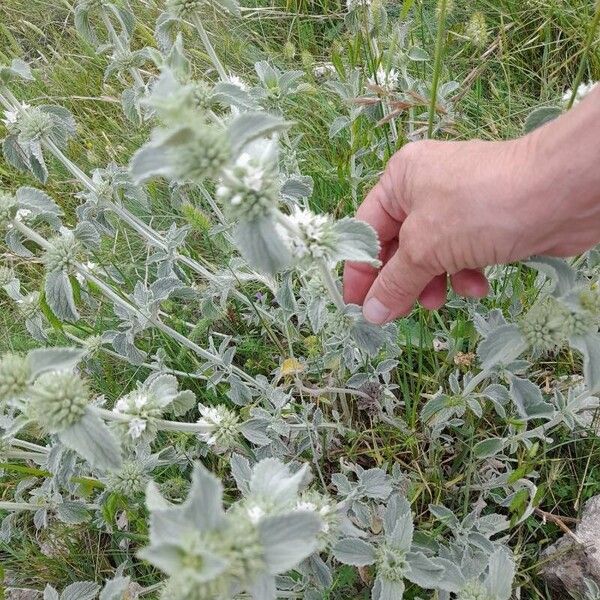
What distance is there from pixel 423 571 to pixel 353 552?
0.62ft

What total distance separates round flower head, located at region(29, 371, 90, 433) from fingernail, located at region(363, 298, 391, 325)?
2.63 feet

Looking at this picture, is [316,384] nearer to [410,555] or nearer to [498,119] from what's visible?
[410,555]

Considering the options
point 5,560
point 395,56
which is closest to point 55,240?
point 5,560

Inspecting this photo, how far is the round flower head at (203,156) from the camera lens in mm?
1111

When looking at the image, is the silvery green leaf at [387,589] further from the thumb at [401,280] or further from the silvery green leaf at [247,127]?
the silvery green leaf at [247,127]

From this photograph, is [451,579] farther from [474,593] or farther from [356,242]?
[356,242]

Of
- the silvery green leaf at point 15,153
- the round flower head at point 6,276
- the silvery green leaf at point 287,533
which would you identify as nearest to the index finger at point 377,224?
the silvery green leaf at point 287,533

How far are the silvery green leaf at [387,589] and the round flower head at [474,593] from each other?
0.16 meters

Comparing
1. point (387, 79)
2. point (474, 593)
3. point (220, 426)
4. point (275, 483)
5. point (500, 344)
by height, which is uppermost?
point (387, 79)

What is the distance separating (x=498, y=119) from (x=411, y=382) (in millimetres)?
1528

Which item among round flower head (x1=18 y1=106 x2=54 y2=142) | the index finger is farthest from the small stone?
round flower head (x1=18 y1=106 x2=54 y2=142)

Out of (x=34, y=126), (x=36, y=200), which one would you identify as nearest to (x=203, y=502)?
(x=36, y=200)

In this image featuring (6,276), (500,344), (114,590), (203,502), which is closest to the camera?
(203,502)

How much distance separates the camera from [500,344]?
5.20 ft
